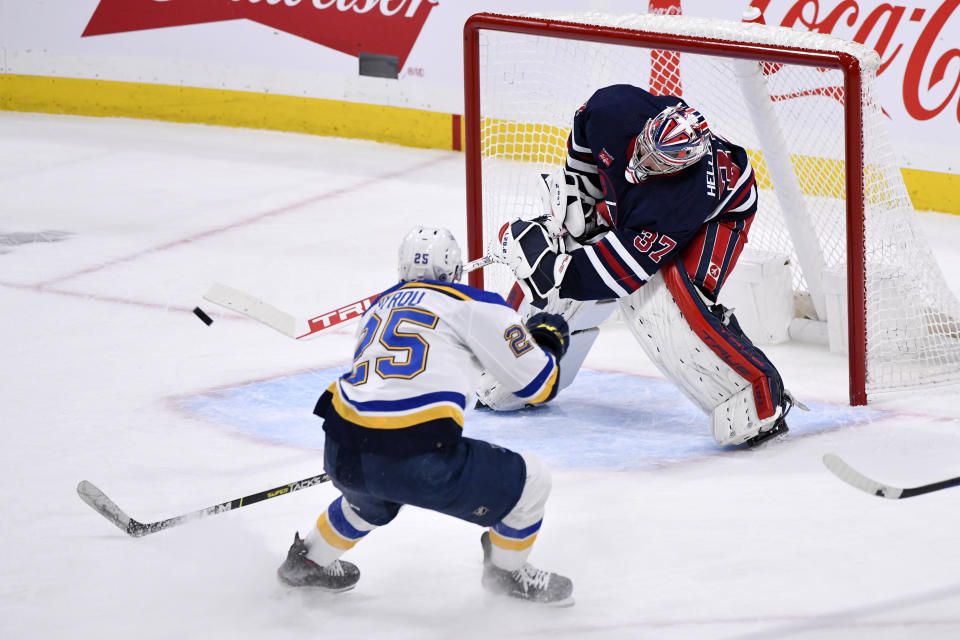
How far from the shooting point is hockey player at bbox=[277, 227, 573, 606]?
2.32 meters

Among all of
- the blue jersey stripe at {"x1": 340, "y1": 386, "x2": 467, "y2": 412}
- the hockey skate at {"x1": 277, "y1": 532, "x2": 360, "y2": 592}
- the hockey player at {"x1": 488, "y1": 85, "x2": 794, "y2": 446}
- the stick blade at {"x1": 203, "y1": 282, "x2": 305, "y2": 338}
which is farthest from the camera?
the hockey player at {"x1": 488, "y1": 85, "x2": 794, "y2": 446}

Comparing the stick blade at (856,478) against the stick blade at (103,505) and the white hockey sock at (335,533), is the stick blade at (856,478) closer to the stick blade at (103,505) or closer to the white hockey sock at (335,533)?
the white hockey sock at (335,533)

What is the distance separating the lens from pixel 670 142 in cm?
310

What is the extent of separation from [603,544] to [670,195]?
34.2 inches

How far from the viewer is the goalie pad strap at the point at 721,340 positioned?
3275 mm

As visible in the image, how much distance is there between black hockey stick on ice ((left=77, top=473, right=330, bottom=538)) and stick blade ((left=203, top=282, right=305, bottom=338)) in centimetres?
47

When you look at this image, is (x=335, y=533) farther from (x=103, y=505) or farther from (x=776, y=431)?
(x=776, y=431)

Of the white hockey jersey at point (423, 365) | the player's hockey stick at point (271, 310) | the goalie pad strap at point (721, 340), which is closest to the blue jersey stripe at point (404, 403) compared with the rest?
the white hockey jersey at point (423, 365)

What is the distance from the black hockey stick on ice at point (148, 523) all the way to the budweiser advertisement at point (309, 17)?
4.09 metres

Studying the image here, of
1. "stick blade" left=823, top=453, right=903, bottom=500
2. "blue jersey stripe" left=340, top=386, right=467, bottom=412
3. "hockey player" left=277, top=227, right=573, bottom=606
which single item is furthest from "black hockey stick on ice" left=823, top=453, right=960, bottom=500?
"blue jersey stripe" left=340, top=386, right=467, bottom=412

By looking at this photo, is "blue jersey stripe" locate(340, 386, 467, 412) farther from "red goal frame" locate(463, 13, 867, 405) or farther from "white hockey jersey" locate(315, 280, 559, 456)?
"red goal frame" locate(463, 13, 867, 405)

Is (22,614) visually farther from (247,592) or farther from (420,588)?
(420,588)

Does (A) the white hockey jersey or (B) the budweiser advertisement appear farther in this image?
(B) the budweiser advertisement

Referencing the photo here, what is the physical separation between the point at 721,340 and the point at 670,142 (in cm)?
51
